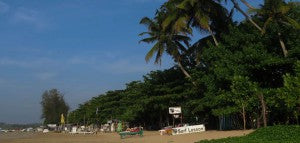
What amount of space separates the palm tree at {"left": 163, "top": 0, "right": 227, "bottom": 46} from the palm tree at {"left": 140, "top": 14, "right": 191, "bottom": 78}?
7.81 feet

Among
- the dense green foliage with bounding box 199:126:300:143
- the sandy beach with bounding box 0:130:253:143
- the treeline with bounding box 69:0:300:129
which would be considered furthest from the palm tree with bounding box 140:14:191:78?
the dense green foliage with bounding box 199:126:300:143

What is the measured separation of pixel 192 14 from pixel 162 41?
14.7 feet

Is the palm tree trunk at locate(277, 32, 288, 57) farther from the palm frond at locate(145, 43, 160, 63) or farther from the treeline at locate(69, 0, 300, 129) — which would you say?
the palm frond at locate(145, 43, 160, 63)

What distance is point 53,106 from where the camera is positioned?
356ft

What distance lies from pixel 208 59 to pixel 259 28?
4598 millimetres

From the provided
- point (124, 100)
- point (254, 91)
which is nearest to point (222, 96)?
point (254, 91)

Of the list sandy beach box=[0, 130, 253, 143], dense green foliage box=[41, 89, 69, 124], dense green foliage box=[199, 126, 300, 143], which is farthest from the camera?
dense green foliage box=[41, 89, 69, 124]

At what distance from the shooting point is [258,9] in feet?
91.1

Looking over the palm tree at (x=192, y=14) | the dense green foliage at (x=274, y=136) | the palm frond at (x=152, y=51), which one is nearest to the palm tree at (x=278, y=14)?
the palm tree at (x=192, y=14)

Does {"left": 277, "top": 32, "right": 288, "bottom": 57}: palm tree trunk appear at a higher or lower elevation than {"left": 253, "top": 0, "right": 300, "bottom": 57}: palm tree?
lower

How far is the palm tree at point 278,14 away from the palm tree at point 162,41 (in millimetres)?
11352

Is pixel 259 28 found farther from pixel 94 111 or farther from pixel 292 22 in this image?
→ pixel 94 111

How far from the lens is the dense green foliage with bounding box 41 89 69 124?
4250 inches

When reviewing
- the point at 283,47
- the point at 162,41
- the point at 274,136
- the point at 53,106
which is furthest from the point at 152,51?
the point at 53,106
